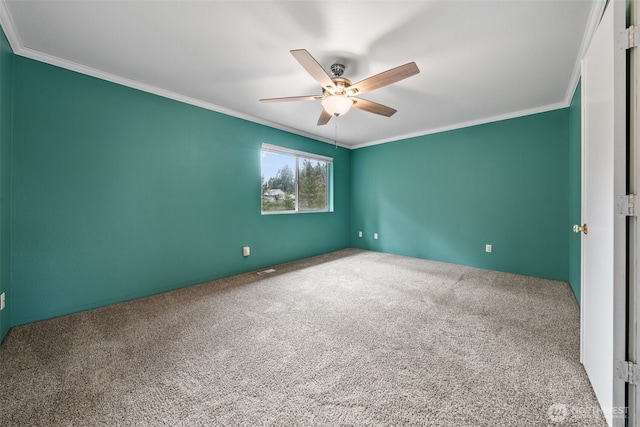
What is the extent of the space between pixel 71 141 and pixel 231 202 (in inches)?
64.8

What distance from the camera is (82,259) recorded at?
7.58 ft

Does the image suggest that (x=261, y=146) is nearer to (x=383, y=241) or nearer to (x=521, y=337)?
(x=383, y=241)

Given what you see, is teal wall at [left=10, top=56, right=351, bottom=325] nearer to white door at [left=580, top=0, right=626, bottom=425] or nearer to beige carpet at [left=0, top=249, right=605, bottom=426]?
beige carpet at [left=0, top=249, right=605, bottom=426]

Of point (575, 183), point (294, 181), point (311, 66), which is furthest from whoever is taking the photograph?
point (294, 181)

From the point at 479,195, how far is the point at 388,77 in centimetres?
283

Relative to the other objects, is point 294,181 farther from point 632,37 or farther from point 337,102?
point 632,37

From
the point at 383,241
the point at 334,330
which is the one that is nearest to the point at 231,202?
the point at 334,330

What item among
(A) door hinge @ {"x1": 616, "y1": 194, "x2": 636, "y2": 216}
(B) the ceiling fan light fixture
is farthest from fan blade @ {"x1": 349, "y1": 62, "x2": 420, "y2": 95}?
(A) door hinge @ {"x1": 616, "y1": 194, "x2": 636, "y2": 216}

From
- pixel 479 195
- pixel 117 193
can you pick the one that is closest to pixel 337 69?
pixel 117 193

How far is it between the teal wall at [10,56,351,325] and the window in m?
0.26

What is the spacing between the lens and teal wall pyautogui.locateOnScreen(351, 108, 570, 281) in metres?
3.23

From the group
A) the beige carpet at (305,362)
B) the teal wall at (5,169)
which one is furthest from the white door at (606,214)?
the teal wall at (5,169)

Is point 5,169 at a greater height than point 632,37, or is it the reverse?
point 632,37

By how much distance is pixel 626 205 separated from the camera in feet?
3.45
